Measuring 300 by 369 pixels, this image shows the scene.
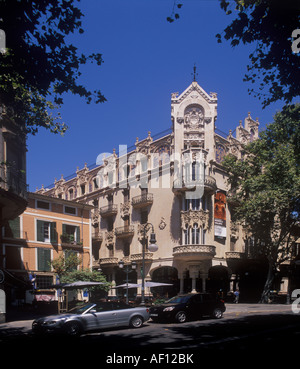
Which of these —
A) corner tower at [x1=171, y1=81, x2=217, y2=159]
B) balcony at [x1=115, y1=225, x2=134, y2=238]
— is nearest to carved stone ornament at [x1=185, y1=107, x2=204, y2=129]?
corner tower at [x1=171, y1=81, x2=217, y2=159]

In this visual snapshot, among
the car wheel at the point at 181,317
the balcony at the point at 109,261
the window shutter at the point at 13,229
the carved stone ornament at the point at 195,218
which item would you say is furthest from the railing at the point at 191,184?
the car wheel at the point at 181,317

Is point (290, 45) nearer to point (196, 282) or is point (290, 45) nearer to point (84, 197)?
point (196, 282)

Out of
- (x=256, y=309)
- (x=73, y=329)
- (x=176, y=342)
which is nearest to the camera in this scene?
(x=176, y=342)

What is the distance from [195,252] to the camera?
34.6 metres

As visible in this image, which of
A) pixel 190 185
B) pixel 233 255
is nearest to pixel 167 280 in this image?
pixel 233 255

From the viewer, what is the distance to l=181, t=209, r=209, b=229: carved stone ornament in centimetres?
3541

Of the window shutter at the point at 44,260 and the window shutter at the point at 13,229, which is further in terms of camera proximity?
the window shutter at the point at 44,260

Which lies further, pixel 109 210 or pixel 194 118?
Answer: pixel 109 210

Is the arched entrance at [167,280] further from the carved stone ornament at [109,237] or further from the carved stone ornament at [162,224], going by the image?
the carved stone ornament at [109,237]

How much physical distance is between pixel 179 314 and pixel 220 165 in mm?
22814

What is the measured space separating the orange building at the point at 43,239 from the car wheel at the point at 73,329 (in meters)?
15.0

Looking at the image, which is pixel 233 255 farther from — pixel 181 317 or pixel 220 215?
pixel 181 317

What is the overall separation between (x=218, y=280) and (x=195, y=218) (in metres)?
8.29

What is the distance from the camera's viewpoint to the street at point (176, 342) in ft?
31.1
